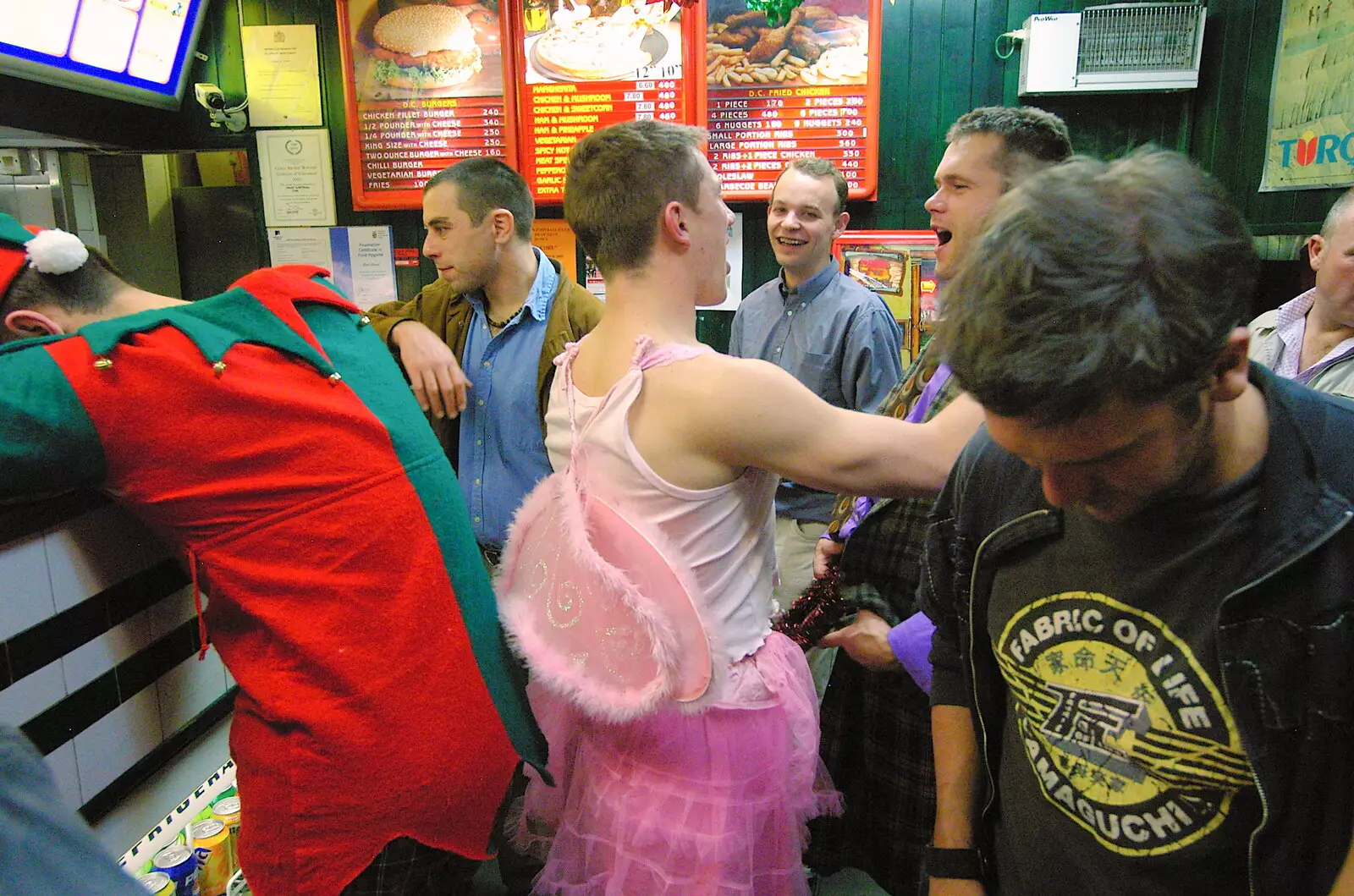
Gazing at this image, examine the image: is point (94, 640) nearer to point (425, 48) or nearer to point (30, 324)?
point (30, 324)

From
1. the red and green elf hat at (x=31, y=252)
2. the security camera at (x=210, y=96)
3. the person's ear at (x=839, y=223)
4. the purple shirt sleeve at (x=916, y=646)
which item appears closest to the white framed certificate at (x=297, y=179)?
the security camera at (x=210, y=96)

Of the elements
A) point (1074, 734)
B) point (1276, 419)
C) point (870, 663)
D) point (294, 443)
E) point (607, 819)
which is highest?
point (1276, 419)

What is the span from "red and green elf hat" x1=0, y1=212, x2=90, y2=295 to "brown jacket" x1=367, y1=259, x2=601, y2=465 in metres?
0.95

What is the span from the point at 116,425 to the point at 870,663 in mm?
1301

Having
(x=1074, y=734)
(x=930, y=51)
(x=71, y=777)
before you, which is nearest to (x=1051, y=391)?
(x=1074, y=734)

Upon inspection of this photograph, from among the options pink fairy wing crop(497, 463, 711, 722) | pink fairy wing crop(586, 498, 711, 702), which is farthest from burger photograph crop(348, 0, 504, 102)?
pink fairy wing crop(586, 498, 711, 702)

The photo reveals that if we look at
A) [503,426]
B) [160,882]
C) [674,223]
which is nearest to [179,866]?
[160,882]

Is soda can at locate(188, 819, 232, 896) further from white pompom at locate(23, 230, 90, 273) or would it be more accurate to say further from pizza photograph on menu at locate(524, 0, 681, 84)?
pizza photograph on menu at locate(524, 0, 681, 84)

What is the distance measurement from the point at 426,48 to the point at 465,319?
1.96 m

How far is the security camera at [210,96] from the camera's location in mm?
4039

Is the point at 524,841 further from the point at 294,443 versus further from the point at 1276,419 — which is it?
the point at 1276,419

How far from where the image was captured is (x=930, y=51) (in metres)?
3.72

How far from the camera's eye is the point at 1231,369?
0.74m

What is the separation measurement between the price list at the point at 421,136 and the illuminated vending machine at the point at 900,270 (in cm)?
172
